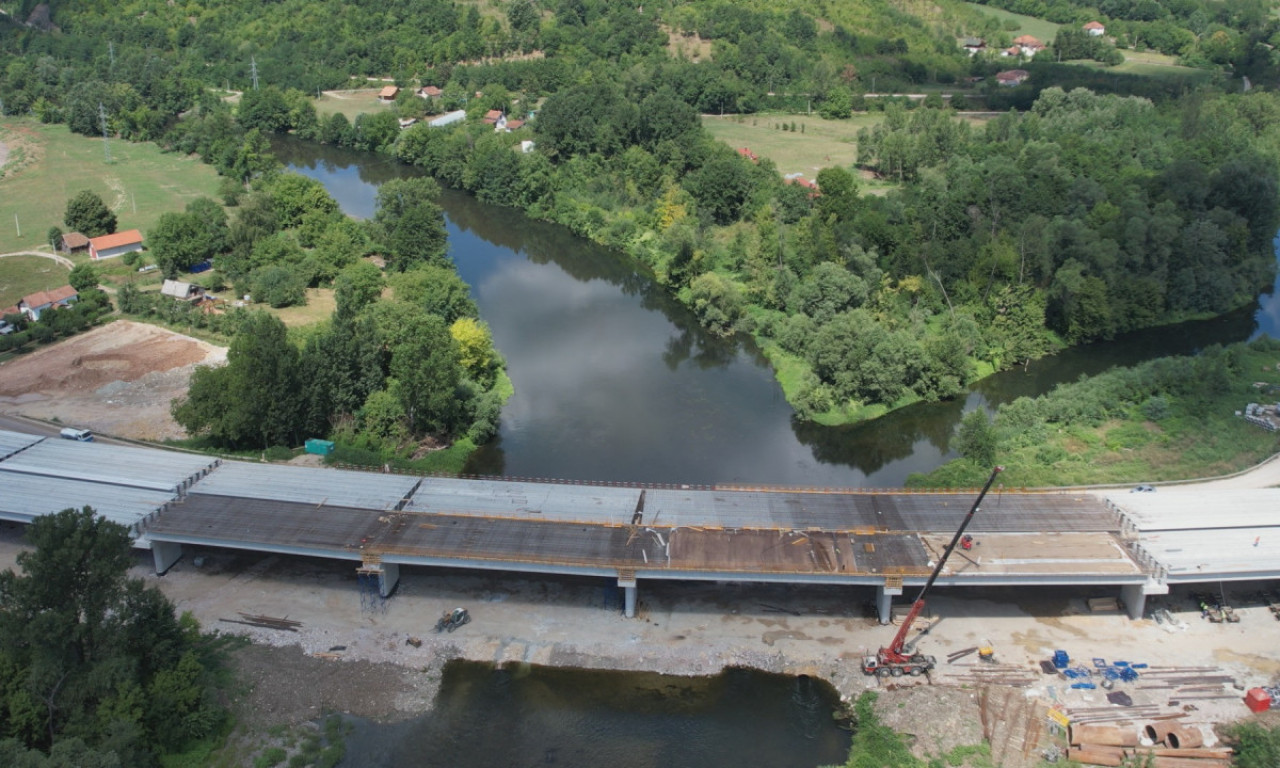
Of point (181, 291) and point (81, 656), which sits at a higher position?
point (81, 656)

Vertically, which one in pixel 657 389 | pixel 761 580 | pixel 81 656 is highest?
pixel 81 656

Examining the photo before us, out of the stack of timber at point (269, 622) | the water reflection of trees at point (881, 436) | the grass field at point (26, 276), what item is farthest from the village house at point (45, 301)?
the water reflection of trees at point (881, 436)

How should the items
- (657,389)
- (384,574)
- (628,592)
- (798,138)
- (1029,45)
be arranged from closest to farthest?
(628,592)
(384,574)
(657,389)
(798,138)
(1029,45)

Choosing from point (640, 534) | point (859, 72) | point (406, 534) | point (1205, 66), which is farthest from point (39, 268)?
point (1205, 66)

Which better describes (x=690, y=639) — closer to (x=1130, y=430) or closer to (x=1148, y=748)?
(x=1148, y=748)

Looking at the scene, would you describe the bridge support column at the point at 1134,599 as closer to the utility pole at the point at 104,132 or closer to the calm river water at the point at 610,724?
the calm river water at the point at 610,724

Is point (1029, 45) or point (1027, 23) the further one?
point (1027, 23)

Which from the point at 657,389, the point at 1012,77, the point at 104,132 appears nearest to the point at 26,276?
the point at 104,132
